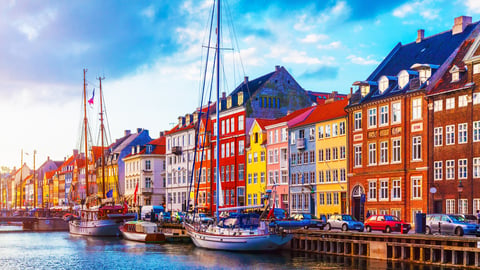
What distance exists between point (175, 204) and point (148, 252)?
61.2 m

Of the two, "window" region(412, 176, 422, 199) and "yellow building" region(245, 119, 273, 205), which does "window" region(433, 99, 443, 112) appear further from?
"yellow building" region(245, 119, 273, 205)

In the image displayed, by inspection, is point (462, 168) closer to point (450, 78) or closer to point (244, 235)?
point (450, 78)

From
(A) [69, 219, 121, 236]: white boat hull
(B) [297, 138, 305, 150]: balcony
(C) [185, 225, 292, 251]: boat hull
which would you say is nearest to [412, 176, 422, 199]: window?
(C) [185, 225, 292, 251]: boat hull

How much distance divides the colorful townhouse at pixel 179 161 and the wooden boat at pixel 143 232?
118ft

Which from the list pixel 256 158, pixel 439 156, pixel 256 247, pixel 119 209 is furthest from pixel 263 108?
pixel 256 247

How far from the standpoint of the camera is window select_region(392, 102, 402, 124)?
7056cm

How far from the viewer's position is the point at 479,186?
6081 centimetres

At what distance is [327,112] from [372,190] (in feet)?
45.8

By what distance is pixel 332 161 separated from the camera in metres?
81.3

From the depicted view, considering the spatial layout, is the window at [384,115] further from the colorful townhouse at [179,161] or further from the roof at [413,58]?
the colorful townhouse at [179,161]

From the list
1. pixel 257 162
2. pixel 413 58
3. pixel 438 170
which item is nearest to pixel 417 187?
pixel 438 170

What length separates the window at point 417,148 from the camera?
6775 cm

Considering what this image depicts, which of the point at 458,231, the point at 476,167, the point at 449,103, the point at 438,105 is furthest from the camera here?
the point at 438,105

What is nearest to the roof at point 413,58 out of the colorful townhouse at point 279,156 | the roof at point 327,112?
the roof at point 327,112
